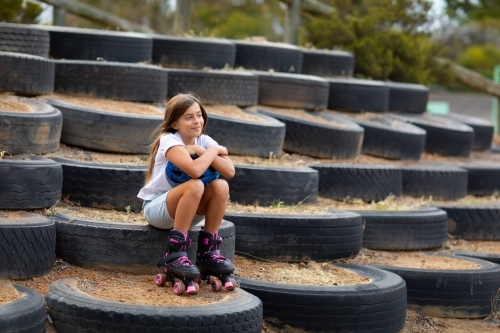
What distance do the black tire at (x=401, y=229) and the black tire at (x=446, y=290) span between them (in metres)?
0.74

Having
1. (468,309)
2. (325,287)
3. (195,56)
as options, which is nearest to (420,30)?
(195,56)

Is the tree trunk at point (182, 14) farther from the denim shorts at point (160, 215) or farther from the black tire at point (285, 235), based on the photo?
the denim shorts at point (160, 215)

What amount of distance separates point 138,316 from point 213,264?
78 cm

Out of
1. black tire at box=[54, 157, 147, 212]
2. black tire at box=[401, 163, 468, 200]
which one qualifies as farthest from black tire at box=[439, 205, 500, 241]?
black tire at box=[54, 157, 147, 212]

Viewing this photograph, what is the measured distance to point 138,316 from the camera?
4.86 meters

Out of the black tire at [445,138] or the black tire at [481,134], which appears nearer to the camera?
the black tire at [445,138]

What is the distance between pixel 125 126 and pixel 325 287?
2.42 metres

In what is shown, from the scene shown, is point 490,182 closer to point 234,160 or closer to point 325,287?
point 234,160

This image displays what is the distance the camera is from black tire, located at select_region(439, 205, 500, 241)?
9.10m

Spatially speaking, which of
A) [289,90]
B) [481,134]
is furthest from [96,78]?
[481,134]

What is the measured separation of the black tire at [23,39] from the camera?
8078 mm

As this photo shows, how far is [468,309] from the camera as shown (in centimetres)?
726

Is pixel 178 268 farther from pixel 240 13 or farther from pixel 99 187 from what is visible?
pixel 240 13

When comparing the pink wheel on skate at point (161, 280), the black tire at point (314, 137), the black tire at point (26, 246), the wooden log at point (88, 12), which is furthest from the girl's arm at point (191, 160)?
the wooden log at point (88, 12)
